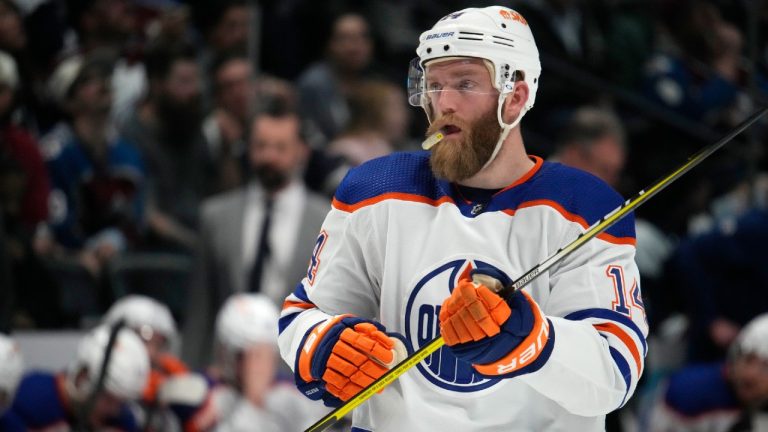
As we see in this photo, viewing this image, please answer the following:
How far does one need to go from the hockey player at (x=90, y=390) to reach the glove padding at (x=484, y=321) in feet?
9.78

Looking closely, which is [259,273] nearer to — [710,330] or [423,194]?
[710,330]

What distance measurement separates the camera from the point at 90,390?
5.10 m

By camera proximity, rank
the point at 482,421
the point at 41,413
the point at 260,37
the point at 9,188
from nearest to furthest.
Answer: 1. the point at 482,421
2. the point at 41,413
3. the point at 9,188
4. the point at 260,37

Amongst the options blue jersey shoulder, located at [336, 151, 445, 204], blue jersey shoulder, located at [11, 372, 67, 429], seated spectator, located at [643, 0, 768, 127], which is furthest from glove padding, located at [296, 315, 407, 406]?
seated spectator, located at [643, 0, 768, 127]

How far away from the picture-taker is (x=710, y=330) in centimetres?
575

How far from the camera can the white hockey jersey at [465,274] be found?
2449 mm

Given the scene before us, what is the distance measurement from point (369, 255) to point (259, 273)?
2943mm

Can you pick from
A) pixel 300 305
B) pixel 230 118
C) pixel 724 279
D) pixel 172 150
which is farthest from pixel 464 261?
pixel 230 118

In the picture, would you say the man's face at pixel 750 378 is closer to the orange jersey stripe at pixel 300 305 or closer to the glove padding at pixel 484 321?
the orange jersey stripe at pixel 300 305

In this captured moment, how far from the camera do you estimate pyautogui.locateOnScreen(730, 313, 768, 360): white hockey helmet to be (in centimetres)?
535

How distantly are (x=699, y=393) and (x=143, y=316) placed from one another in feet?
7.26

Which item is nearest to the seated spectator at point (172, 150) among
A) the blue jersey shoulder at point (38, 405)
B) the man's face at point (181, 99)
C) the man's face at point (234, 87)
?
the man's face at point (181, 99)

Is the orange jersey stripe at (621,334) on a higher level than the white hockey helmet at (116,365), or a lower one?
higher

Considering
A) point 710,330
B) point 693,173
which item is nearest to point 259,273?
point 710,330
